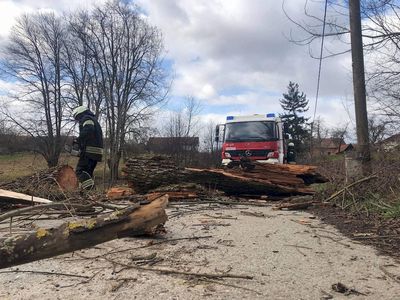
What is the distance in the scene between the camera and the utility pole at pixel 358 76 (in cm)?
912

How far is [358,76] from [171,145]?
87.5ft

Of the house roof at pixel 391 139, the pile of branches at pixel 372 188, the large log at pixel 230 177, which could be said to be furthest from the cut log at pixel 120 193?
the house roof at pixel 391 139

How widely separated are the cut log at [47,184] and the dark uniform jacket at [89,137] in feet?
2.24

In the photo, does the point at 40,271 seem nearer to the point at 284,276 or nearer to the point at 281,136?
the point at 284,276

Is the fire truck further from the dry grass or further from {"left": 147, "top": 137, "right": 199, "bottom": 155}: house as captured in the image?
{"left": 147, "top": 137, "right": 199, "bottom": 155}: house

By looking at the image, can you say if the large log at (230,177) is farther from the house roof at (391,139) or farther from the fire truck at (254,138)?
the fire truck at (254,138)

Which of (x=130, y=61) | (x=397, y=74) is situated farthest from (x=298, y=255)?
(x=130, y=61)

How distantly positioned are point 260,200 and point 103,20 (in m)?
30.1

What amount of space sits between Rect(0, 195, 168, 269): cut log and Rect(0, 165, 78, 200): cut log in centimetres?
437

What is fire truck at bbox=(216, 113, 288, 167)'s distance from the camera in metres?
13.5

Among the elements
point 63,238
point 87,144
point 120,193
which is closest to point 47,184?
point 87,144

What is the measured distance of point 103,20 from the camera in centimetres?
3525

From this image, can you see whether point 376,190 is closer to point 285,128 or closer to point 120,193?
point 120,193

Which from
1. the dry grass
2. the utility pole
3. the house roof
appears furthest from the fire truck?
the dry grass
